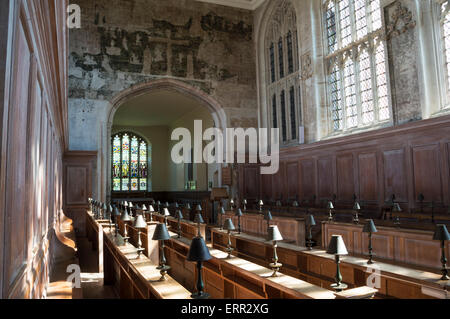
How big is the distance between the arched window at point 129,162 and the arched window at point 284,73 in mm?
14045

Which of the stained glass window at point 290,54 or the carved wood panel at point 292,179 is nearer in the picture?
the carved wood panel at point 292,179

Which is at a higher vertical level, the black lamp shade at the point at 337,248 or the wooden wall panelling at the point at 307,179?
the wooden wall panelling at the point at 307,179

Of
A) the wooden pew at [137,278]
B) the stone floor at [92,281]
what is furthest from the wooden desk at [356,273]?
the stone floor at [92,281]

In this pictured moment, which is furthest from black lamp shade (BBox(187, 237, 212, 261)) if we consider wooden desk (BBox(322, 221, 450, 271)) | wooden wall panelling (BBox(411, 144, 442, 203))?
wooden wall panelling (BBox(411, 144, 442, 203))

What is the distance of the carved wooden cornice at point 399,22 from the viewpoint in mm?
10250

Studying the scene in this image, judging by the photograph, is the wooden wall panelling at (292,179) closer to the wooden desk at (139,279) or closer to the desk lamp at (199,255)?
the wooden desk at (139,279)

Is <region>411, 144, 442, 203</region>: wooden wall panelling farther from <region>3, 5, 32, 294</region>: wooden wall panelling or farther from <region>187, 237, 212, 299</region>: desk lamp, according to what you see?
<region>3, 5, 32, 294</region>: wooden wall panelling

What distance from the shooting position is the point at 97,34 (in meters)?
15.5

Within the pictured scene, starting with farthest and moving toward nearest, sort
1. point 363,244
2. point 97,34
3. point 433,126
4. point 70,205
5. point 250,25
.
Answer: point 250,25
point 97,34
point 70,205
point 433,126
point 363,244

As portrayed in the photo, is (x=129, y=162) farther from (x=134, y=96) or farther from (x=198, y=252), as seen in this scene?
(x=198, y=252)

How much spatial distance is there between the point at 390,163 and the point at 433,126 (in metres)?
1.66

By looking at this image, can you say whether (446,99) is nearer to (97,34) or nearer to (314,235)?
(314,235)

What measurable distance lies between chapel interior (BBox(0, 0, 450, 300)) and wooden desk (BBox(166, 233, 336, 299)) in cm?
3
